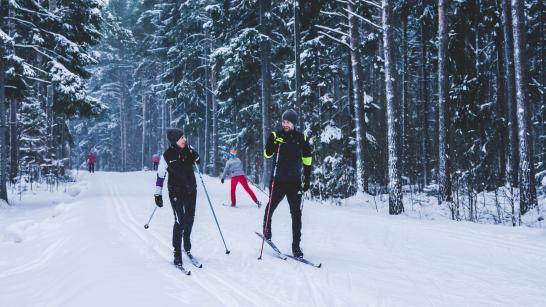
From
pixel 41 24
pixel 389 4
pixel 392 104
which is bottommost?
pixel 392 104

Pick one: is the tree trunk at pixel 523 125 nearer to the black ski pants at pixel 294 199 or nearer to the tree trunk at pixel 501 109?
the tree trunk at pixel 501 109

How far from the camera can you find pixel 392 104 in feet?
38.6

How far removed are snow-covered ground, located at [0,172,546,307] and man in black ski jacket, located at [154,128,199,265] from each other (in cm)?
60

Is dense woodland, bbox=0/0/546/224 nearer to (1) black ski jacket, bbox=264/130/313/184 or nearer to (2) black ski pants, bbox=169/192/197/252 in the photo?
(1) black ski jacket, bbox=264/130/313/184

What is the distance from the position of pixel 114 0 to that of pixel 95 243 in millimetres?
59068

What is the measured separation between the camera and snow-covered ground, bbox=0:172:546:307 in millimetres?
4762

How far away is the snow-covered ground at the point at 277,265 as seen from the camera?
4.76m

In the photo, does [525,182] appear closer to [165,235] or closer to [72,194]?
[165,235]

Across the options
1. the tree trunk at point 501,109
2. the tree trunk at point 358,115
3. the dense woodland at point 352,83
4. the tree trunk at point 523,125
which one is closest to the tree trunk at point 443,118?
the dense woodland at point 352,83

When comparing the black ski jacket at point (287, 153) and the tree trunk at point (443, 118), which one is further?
the tree trunk at point (443, 118)

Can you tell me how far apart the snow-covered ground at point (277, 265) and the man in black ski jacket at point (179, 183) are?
0.60m

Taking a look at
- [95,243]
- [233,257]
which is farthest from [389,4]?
[95,243]

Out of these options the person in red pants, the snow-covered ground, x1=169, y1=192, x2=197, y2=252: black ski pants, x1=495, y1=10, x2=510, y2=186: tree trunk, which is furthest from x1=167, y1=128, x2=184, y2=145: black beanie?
x1=495, y1=10, x2=510, y2=186: tree trunk

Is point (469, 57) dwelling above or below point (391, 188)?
above
